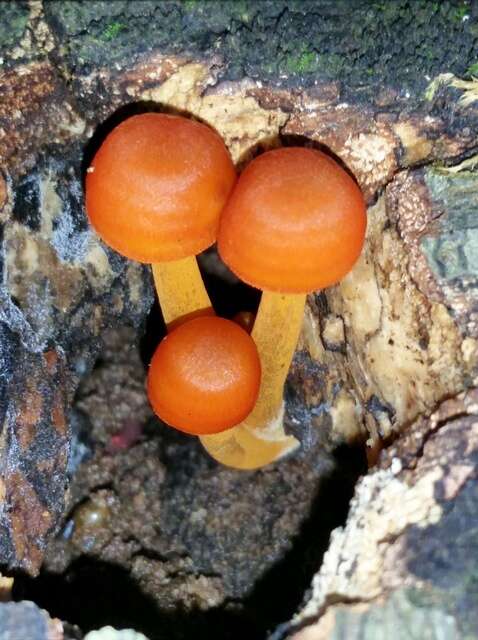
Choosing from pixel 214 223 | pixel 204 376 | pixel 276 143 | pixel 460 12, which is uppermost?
pixel 460 12

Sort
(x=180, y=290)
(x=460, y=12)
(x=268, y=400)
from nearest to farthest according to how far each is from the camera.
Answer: (x=460, y=12)
(x=180, y=290)
(x=268, y=400)

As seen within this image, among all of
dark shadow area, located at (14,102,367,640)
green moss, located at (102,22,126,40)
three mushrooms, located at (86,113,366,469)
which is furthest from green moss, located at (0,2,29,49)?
dark shadow area, located at (14,102,367,640)

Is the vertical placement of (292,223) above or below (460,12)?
below

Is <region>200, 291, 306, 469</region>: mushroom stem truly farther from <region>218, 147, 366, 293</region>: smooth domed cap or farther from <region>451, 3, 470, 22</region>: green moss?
<region>451, 3, 470, 22</region>: green moss

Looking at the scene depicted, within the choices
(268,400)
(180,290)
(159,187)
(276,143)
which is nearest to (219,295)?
(268,400)

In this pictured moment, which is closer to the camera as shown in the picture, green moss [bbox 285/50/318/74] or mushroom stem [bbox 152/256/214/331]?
green moss [bbox 285/50/318/74]

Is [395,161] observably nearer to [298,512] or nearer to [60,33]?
[60,33]

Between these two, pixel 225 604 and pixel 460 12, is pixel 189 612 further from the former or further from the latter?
pixel 460 12

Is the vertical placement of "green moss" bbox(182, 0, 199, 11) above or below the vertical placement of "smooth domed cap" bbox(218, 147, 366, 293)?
above

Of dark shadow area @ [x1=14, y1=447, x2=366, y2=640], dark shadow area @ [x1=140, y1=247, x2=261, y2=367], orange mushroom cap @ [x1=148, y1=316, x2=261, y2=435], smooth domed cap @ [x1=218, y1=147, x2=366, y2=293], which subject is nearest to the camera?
smooth domed cap @ [x1=218, y1=147, x2=366, y2=293]
